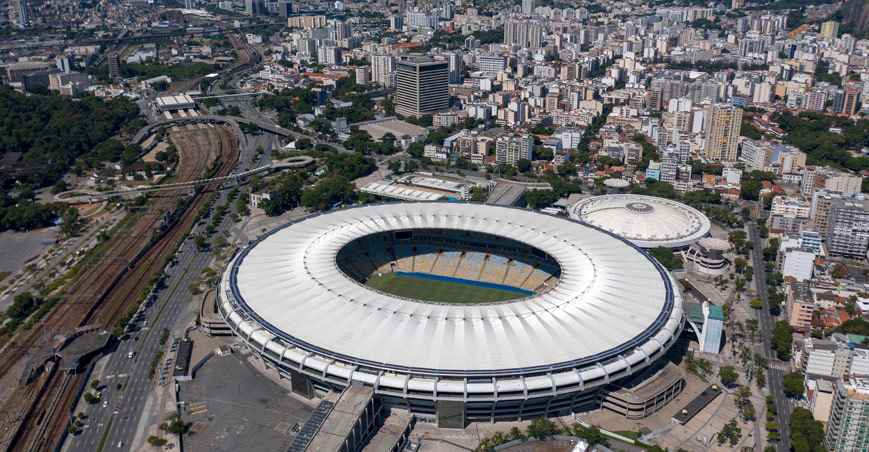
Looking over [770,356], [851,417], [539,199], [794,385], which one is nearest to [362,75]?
[539,199]

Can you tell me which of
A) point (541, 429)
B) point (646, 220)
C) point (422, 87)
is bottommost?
point (541, 429)

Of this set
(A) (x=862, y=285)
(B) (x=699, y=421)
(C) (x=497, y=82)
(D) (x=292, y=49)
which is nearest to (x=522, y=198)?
(A) (x=862, y=285)

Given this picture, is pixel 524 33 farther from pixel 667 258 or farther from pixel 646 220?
pixel 667 258

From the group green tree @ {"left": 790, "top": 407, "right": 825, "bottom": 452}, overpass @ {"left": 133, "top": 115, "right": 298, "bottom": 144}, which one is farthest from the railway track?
green tree @ {"left": 790, "top": 407, "right": 825, "bottom": 452}

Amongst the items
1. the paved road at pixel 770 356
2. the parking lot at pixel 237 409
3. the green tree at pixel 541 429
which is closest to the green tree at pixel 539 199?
the paved road at pixel 770 356

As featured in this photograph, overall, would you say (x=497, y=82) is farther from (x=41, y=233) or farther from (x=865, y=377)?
(x=865, y=377)

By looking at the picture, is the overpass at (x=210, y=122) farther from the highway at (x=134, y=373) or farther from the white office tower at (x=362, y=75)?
the highway at (x=134, y=373)
